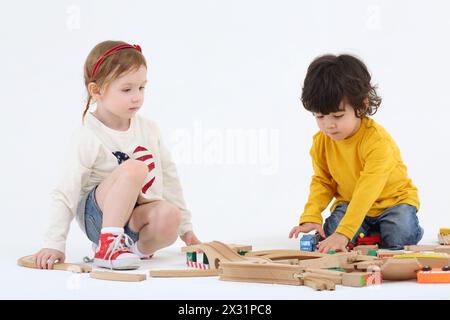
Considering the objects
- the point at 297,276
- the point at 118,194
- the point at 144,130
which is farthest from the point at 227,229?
the point at 297,276

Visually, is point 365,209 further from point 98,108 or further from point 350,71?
point 98,108

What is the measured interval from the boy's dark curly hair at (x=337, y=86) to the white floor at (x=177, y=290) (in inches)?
31.3

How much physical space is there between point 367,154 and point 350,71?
29 cm

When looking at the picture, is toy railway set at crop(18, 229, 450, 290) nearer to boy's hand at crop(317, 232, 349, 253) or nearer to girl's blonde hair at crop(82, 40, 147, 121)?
boy's hand at crop(317, 232, 349, 253)

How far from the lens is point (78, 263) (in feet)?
8.10

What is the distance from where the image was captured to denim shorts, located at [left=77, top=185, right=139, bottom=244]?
2469mm

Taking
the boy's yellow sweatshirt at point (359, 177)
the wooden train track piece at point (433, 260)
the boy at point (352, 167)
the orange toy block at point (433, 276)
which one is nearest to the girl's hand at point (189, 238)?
the boy at point (352, 167)

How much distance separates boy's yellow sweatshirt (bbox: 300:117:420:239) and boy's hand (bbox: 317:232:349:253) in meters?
0.02

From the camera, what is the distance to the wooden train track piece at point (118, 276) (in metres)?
2.09

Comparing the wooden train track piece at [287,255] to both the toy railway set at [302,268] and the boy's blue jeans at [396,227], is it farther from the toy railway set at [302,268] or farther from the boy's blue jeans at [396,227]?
the boy's blue jeans at [396,227]

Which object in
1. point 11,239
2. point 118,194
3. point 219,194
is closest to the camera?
point 118,194

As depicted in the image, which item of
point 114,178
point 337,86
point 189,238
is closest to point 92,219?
point 114,178

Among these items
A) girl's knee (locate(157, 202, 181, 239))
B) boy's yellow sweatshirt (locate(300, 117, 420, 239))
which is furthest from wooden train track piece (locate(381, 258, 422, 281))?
girl's knee (locate(157, 202, 181, 239))

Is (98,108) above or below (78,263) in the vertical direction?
above
